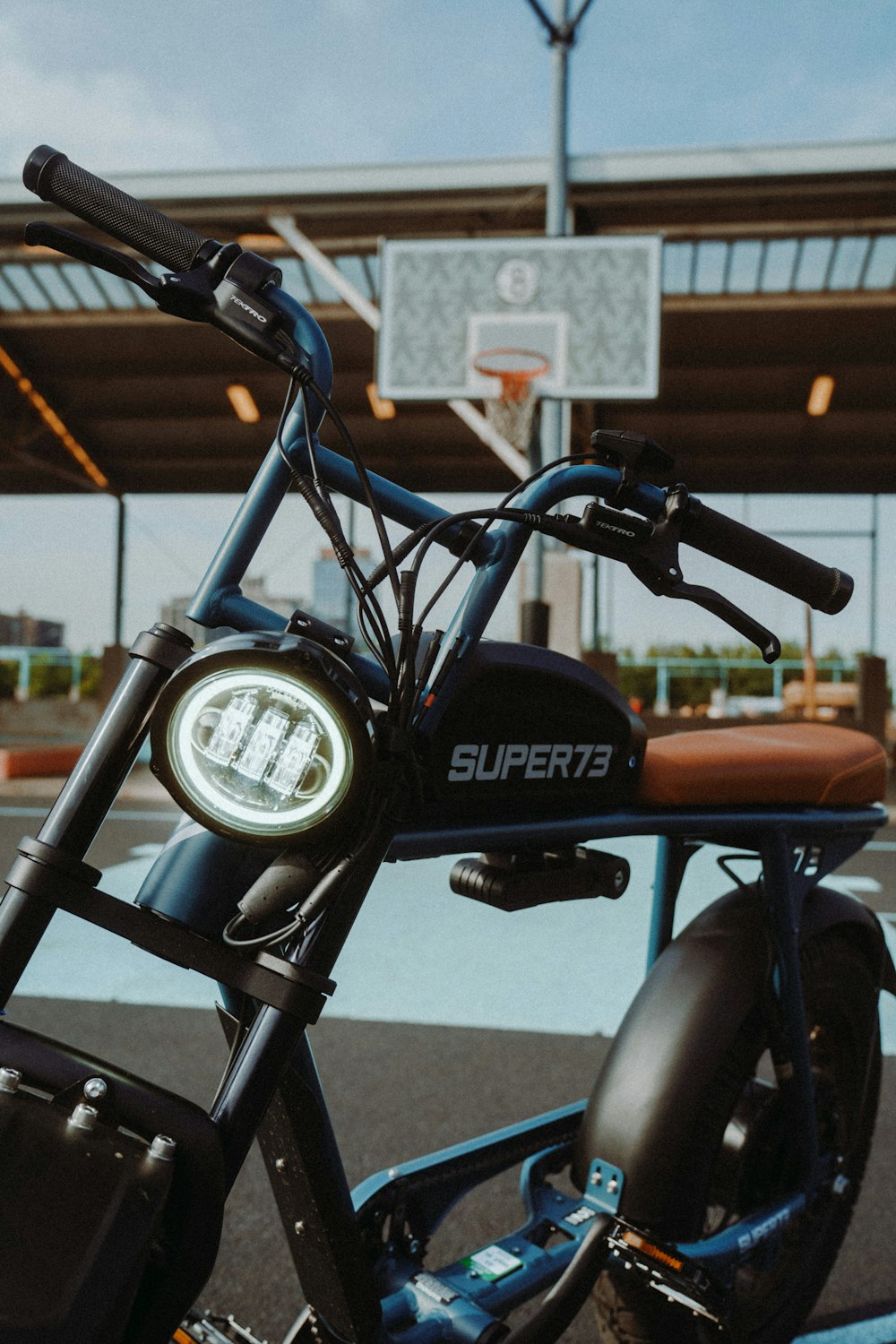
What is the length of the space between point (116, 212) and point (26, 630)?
158 ft

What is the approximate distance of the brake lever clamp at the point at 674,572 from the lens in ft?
3.68

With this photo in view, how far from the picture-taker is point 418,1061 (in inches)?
Result: 113

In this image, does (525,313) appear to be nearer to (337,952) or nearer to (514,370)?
(514,370)

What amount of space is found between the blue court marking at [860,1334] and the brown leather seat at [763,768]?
2.90ft

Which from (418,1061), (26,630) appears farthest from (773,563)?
(26,630)

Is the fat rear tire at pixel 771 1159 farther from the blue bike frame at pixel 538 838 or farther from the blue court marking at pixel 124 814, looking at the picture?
the blue court marking at pixel 124 814

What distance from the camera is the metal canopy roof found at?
1068 centimetres

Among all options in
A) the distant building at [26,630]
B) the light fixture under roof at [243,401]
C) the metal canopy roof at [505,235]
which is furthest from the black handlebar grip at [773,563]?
the distant building at [26,630]

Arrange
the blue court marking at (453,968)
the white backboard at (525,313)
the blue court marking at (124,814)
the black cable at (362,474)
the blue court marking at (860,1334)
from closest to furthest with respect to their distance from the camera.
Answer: the black cable at (362,474) → the blue court marking at (860,1334) → the blue court marking at (453,968) → the blue court marking at (124,814) → the white backboard at (525,313)

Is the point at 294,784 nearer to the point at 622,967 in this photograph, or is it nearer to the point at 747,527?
the point at 747,527

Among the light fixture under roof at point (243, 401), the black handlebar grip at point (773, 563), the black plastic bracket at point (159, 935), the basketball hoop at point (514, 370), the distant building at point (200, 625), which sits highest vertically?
the light fixture under roof at point (243, 401)

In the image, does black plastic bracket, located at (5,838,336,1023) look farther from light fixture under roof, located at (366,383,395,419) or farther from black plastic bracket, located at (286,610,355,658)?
light fixture under roof, located at (366,383,395,419)

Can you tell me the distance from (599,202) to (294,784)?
37.0 feet

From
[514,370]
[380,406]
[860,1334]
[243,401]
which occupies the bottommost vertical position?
[860,1334]
